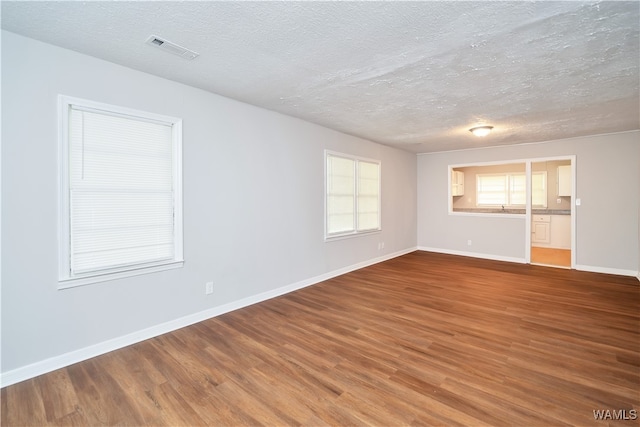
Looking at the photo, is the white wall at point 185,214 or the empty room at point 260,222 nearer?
the empty room at point 260,222

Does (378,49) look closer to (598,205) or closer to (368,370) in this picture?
(368,370)

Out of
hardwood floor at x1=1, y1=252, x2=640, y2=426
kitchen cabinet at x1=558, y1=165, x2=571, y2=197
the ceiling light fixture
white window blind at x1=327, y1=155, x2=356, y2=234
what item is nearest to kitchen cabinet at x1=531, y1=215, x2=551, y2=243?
kitchen cabinet at x1=558, y1=165, x2=571, y2=197

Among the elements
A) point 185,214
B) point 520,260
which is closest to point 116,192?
point 185,214

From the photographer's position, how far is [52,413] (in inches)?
73.9

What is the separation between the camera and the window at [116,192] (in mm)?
2469

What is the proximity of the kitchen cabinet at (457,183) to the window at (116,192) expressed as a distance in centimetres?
685

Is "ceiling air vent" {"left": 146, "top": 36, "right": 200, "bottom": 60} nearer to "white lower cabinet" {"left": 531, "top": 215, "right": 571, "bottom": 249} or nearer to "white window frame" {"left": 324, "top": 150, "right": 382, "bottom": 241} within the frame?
"white window frame" {"left": 324, "top": 150, "right": 382, "bottom": 241}

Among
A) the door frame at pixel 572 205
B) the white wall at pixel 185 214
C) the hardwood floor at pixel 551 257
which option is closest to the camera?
the white wall at pixel 185 214

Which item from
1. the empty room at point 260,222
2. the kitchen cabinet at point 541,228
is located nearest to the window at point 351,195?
the empty room at point 260,222

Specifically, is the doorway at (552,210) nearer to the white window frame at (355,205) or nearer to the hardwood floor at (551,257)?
the hardwood floor at (551,257)

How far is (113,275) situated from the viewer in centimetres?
268

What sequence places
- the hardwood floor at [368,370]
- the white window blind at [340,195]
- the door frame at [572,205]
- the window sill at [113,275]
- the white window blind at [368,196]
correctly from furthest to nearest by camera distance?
the white window blind at [368,196] → the door frame at [572,205] → the white window blind at [340,195] → the window sill at [113,275] → the hardwood floor at [368,370]

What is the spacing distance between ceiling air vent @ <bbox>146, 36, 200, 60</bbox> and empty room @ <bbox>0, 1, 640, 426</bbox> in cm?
2

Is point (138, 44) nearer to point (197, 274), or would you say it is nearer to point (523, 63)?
point (197, 274)
